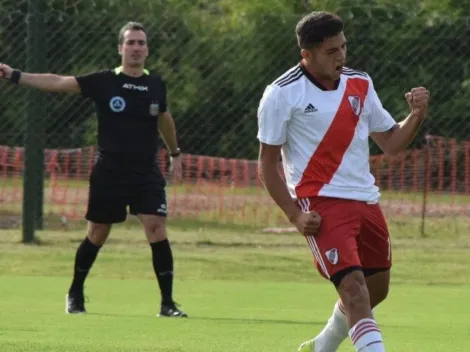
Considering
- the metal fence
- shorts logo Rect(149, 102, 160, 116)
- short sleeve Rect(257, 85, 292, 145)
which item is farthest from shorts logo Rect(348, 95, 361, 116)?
the metal fence

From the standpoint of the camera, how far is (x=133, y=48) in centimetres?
932

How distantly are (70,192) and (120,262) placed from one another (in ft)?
24.7

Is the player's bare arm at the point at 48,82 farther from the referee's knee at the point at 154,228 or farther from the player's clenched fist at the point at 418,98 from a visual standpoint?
the player's clenched fist at the point at 418,98

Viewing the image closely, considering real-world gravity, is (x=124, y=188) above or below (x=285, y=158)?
below

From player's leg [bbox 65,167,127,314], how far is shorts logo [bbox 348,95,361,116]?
11.0 feet

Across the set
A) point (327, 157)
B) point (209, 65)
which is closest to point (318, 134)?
point (327, 157)

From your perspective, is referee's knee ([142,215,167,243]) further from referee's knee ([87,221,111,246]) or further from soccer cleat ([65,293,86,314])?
soccer cleat ([65,293,86,314])

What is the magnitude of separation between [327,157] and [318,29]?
58cm

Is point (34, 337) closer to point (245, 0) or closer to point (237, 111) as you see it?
point (237, 111)

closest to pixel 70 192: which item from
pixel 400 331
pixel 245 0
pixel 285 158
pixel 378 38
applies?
pixel 245 0

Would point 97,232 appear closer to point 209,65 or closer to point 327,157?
point 327,157

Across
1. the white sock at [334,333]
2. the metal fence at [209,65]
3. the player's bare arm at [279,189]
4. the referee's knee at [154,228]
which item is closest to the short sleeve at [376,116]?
the player's bare arm at [279,189]

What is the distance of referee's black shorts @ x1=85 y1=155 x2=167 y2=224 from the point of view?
9398 millimetres

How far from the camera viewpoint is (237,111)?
14914 mm
